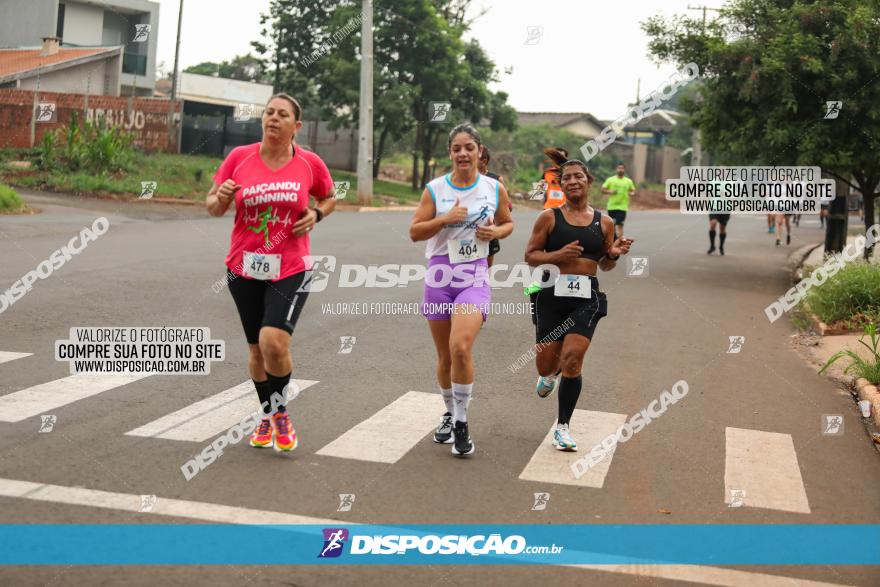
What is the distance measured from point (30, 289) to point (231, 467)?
292 inches

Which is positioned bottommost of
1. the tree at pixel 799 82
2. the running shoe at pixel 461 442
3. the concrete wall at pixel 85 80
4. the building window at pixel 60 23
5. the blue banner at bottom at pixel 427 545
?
the blue banner at bottom at pixel 427 545

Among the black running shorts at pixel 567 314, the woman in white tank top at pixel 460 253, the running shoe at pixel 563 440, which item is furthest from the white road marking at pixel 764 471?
the woman in white tank top at pixel 460 253

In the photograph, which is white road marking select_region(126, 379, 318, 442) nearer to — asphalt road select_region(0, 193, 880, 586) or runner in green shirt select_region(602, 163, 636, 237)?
asphalt road select_region(0, 193, 880, 586)

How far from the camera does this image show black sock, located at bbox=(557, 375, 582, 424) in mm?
7074

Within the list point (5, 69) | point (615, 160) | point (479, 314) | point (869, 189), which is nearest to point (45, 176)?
point (5, 69)

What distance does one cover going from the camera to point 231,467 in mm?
6227

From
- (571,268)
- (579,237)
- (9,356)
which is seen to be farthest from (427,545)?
(9,356)

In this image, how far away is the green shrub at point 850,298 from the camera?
1266 centimetres

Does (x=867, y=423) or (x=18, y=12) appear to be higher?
(x=18, y=12)

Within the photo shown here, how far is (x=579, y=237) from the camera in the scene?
724 centimetres

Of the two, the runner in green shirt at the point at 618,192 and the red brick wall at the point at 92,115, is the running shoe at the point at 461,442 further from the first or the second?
the red brick wall at the point at 92,115

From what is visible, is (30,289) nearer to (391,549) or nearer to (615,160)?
(391,549)

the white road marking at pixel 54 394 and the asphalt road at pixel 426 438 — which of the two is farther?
the white road marking at pixel 54 394

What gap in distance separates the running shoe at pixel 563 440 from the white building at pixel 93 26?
41.2 meters
